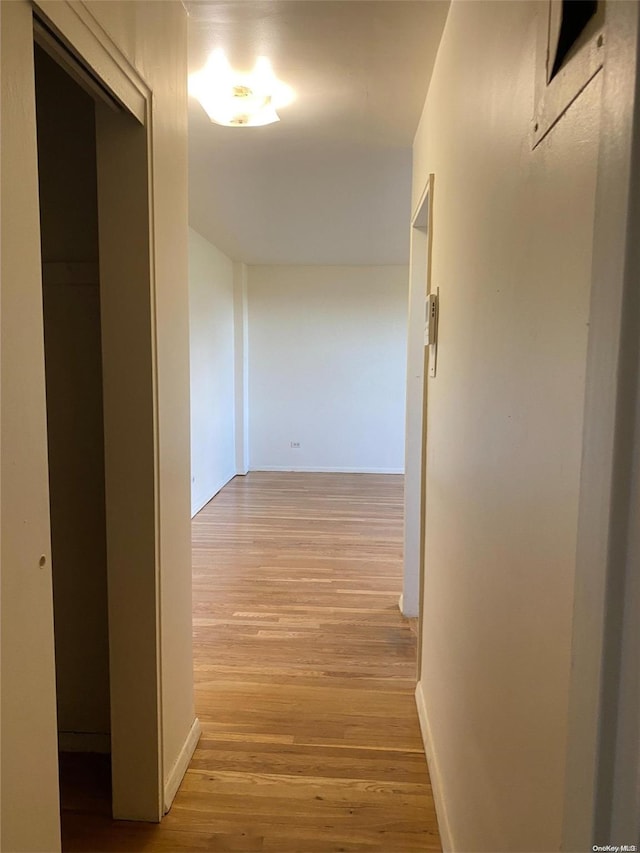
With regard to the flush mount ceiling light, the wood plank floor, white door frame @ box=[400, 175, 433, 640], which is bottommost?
the wood plank floor

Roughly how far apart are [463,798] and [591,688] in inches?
45.6

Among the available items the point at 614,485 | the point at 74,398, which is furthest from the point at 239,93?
the point at 614,485

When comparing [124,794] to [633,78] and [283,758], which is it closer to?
[283,758]

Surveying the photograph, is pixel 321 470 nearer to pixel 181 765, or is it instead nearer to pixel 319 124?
pixel 319 124

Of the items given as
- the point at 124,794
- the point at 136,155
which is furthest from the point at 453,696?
the point at 136,155

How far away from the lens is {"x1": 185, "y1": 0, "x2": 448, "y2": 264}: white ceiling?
6.21 feet

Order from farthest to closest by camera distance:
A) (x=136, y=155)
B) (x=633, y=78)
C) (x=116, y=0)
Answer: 1. (x=136, y=155)
2. (x=116, y=0)
3. (x=633, y=78)

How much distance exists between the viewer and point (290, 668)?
2.73m

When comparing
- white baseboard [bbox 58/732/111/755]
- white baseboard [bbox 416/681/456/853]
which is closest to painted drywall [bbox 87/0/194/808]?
white baseboard [bbox 58/732/111/755]

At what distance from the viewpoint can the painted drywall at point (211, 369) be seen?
5.45m

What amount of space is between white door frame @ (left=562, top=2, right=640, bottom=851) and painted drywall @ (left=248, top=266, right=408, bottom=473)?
22.6 feet

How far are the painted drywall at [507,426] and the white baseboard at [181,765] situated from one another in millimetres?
884

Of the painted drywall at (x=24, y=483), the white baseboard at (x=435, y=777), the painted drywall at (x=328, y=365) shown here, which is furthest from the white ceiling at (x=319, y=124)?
the white baseboard at (x=435, y=777)

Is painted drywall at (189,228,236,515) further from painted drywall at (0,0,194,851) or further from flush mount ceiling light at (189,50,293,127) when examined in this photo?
painted drywall at (0,0,194,851)
